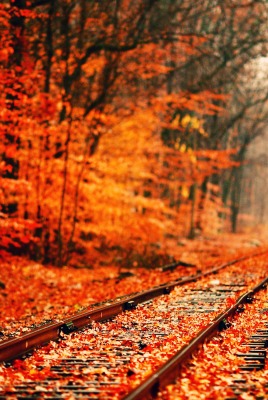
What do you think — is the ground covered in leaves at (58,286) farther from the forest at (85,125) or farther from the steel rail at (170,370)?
the steel rail at (170,370)

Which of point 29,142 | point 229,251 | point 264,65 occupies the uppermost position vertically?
point 264,65

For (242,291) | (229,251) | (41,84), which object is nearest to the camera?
(242,291)

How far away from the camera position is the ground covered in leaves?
48.7ft

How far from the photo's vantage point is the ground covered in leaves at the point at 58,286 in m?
14.8

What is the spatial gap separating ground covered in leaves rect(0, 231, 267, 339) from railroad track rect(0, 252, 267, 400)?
150cm

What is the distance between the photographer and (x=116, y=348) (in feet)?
29.3

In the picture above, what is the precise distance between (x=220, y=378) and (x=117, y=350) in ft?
6.44

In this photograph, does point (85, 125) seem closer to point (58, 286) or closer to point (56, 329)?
point (58, 286)

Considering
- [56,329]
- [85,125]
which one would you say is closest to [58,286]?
[85,125]

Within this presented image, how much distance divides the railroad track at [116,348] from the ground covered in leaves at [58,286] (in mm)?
1505

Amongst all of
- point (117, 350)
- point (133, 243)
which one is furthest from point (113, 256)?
point (117, 350)

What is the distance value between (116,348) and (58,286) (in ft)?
36.8

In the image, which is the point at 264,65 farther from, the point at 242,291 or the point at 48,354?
the point at 48,354

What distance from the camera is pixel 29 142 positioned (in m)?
23.2
